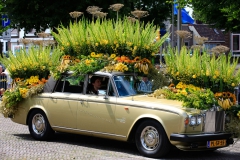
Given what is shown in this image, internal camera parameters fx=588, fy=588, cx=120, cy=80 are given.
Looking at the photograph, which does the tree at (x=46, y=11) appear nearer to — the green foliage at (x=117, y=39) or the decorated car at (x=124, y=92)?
the decorated car at (x=124, y=92)

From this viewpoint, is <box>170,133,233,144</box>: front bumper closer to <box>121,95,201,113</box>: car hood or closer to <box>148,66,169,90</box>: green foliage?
<box>121,95,201,113</box>: car hood

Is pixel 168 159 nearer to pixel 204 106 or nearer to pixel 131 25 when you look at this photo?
pixel 204 106

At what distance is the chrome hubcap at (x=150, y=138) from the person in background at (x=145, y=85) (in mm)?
1243

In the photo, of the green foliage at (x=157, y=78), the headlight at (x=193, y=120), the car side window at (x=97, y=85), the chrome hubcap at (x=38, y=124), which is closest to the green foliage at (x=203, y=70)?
the green foliage at (x=157, y=78)

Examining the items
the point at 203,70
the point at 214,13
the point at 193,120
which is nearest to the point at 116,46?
the point at 203,70

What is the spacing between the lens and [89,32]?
12.7m

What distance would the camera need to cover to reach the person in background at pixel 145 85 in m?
11.8

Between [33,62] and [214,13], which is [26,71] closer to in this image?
[33,62]

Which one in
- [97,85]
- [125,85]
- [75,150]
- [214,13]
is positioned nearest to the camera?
[75,150]

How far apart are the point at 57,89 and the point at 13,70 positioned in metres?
1.66

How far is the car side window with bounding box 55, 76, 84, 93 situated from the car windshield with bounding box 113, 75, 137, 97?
940 mm

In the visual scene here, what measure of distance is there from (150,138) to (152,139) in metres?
0.05

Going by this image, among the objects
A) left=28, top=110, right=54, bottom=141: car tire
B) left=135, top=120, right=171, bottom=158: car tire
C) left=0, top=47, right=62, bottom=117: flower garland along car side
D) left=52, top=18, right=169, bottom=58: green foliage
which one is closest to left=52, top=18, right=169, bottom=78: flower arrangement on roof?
left=52, top=18, right=169, bottom=58: green foliage

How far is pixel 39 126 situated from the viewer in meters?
13.0
